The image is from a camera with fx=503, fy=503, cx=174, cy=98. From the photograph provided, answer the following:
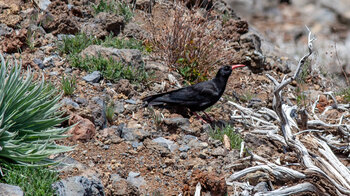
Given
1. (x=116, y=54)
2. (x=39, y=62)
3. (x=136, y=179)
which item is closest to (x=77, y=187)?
(x=136, y=179)

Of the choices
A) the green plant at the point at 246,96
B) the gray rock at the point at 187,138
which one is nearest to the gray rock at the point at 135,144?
the gray rock at the point at 187,138

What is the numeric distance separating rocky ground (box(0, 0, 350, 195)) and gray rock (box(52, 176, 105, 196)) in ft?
0.03

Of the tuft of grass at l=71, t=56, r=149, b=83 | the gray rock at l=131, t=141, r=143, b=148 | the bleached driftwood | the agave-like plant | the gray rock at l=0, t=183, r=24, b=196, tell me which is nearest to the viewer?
the gray rock at l=0, t=183, r=24, b=196

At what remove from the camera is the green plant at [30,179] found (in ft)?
12.5

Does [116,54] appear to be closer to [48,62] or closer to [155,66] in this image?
[155,66]

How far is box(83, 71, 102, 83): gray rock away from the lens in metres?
6.39

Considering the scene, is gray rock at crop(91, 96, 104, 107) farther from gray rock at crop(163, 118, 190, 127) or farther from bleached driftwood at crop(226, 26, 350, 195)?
bleached driftwood at crop(226, 26, 350, 195)

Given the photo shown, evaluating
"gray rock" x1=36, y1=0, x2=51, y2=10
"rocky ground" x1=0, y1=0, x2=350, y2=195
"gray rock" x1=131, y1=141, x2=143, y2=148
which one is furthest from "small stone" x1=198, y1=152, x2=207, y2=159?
"gray rock" x1=36, y1=0, x2=51, y2=10

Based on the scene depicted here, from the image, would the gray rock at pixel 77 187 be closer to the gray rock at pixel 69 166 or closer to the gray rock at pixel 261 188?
the gray rock at pixel 69 166

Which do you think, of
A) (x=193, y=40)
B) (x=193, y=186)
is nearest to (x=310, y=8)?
(x=193, y=40)

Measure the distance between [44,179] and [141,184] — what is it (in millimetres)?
1167

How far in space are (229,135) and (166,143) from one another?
0.78 m

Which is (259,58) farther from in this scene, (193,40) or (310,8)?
(310,8)

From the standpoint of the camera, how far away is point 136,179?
4863 millimetres
